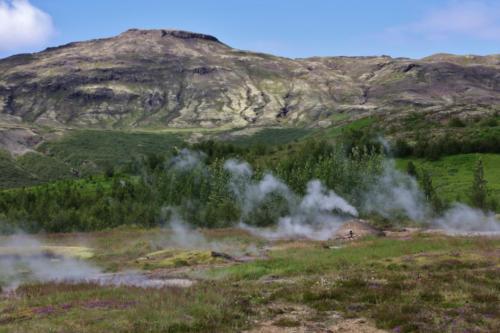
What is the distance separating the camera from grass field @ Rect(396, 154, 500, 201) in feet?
372

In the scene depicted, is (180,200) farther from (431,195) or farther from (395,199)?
(431,195)

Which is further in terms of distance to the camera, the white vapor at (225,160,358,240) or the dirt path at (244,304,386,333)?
the white vapor at (225,160,358,240)

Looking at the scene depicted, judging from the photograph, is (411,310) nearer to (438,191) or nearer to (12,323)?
(12,323)

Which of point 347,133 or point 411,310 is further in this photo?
point 347,133

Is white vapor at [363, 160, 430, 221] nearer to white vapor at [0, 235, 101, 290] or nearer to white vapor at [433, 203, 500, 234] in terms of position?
white vapor at [433, 203, 500, 234]

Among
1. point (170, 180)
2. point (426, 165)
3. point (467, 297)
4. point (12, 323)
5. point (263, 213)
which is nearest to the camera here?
point (12, 323)

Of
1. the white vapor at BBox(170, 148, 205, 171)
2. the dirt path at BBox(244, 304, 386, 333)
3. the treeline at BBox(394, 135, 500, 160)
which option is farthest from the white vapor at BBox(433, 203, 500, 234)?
the white vapor at BBox(170, 148, 205, 171)

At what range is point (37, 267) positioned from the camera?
49.1 metres

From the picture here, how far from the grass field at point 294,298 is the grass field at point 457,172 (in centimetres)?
7005

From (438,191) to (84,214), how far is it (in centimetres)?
7524

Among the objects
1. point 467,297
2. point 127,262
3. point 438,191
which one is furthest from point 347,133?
point 467,297

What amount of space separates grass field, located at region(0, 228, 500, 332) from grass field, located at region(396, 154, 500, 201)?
7005 cm

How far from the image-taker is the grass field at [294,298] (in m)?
23.3

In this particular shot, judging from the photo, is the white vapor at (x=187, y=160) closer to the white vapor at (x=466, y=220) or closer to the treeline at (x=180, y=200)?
the treeline at (x=180, y=200)
